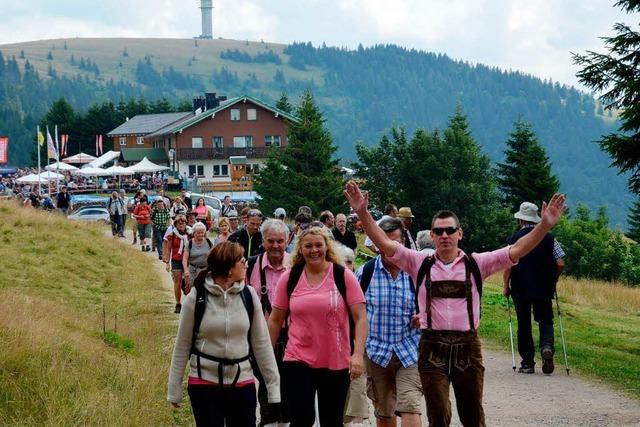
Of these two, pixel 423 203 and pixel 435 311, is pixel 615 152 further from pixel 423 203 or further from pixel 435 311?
pixel 423 203

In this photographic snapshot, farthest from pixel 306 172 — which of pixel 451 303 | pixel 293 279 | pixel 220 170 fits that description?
pixel 451 303

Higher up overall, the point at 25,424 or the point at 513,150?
the point at 513,150

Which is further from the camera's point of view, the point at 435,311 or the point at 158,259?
the point at 158,259

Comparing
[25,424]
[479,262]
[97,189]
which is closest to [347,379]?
[479,262]

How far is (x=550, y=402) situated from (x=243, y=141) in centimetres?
9318

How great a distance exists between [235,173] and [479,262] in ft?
309

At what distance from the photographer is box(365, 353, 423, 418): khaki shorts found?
306 inches

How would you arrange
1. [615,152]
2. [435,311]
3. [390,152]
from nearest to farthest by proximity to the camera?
[435,311], [615,152], [390,152]

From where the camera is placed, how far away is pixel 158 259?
2967cm

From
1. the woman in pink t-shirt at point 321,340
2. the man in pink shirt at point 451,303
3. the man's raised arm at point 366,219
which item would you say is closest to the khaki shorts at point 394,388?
the man in pink shirt at point 451,303

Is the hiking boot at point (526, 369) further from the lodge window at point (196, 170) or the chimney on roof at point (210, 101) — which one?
the chimney on roof at point (210, 101)

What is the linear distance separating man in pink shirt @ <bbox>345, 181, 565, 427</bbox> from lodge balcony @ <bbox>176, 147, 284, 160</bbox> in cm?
9437

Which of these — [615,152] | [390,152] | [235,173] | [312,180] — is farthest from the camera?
[235,173]

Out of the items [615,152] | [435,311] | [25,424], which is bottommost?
[25,424]
